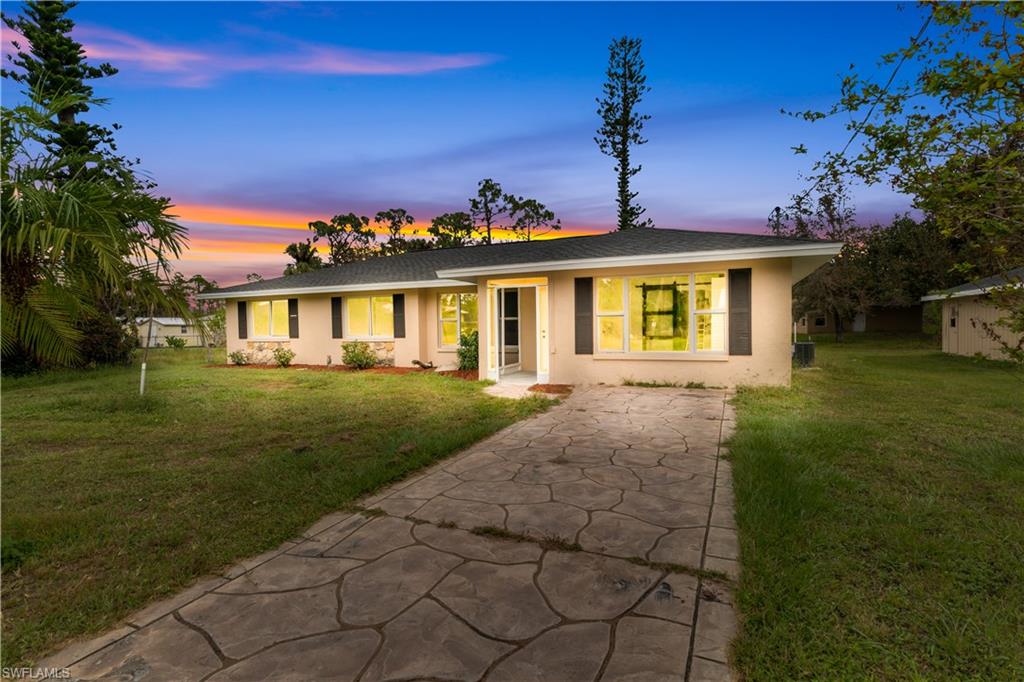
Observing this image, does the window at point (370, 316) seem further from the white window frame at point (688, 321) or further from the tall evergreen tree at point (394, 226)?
the tall evergreen tree at point (394, 226)

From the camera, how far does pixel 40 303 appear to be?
289 cm

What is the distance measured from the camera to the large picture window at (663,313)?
9.29 m

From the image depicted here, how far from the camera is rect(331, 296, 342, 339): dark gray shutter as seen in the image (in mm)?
14789

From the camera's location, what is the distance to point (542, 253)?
11.3 meters

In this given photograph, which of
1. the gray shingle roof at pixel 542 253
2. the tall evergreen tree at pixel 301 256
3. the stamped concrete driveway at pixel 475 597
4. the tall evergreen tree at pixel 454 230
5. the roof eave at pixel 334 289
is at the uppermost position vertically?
the tall evergreen tree at pixel 454 230

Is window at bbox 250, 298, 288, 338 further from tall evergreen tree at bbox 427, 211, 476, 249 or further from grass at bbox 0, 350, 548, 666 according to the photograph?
tall evergreen tree at bbox 427, 211, 476, 249

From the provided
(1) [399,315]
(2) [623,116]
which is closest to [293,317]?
(1) [399,315]

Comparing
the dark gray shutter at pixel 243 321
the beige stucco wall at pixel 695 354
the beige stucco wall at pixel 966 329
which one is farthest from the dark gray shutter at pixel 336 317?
the beige stucco wall at pixel 966 329

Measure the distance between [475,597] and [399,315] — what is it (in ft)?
39.5

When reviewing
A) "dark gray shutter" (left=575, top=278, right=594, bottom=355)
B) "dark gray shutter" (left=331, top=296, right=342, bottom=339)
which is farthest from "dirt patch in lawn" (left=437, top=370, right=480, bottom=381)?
"dark gray shutter" (left=331, top=296, right=342, bottom=339)

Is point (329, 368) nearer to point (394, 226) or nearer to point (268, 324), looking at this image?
point (268, 324)

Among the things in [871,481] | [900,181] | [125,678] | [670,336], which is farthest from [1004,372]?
[125,678]

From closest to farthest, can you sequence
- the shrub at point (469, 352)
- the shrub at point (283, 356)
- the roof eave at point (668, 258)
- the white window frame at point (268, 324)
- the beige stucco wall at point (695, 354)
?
the roof eave at point (668, 258) → the beige stucco wall at point (695, 354) → the shrub at point (469, 352) → the shrub at point (283, 356) → the white window frame at point (268, 324)

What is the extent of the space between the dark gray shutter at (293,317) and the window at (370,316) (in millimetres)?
2116
